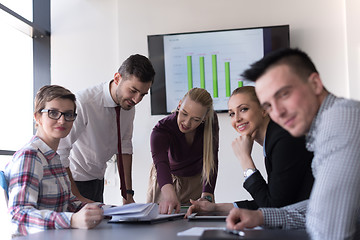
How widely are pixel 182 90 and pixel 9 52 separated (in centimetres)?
160

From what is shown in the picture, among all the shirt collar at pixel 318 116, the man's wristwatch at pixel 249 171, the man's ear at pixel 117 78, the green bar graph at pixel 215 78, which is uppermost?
the green bar graph at pixel 215 78

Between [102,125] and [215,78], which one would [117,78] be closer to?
[102,125]

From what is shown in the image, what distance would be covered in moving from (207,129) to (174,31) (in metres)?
1.74

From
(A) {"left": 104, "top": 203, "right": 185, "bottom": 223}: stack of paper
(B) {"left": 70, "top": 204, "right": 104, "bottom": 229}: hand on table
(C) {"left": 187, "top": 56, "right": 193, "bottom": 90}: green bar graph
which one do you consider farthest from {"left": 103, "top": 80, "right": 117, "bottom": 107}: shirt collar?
(C) {"left": 187, "top": 56, "right": 193, "bottom": 90}: green bar graph

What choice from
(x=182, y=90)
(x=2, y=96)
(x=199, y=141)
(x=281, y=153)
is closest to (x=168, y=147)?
(x=199, y=141)

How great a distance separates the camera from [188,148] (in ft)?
8.69

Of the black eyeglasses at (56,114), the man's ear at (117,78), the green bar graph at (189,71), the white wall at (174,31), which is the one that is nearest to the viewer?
the black eyeglasses at (56,114)

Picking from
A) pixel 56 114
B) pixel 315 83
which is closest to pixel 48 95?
pixel 56 114

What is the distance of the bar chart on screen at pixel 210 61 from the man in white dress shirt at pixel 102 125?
1350mm

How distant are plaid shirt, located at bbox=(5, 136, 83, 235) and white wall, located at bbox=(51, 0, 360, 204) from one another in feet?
7.42

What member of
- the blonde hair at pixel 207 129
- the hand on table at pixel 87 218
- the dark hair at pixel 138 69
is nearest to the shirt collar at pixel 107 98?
the dark hair at pixel 138 69

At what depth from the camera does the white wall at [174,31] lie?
3.87m

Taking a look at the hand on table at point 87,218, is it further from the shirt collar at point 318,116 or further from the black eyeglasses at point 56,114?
the shirt collar at point 318,116

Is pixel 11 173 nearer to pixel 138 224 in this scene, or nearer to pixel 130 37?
pixel 138 224
